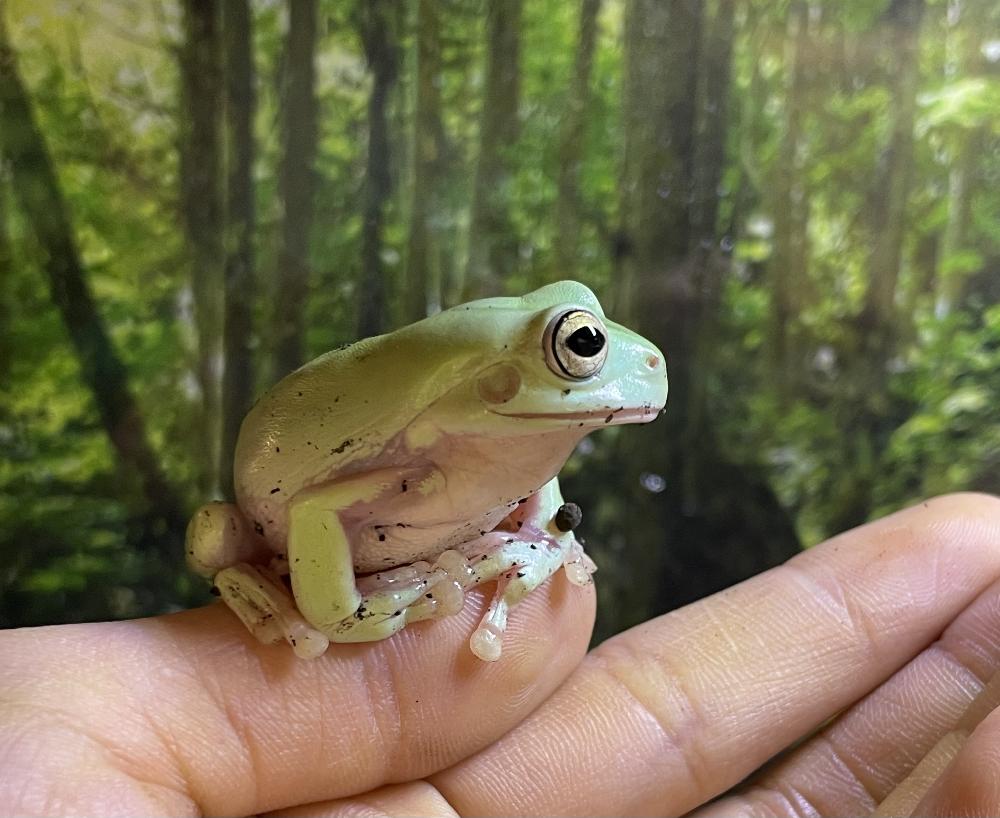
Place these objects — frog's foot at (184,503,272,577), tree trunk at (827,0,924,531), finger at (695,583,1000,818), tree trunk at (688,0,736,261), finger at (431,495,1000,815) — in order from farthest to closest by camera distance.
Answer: tree trunk at (827,0,924,531) → tree trunk at (688,0,736,261) → finger at (695,583,1000,818) → finger at (431,495,1000,815) → frog's foot at (184,503,272,577)

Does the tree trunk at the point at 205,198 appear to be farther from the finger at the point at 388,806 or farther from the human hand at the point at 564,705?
the finger at the point at 388,806

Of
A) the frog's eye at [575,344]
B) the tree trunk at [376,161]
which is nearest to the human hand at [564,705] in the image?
the frog's eye at [575,344]

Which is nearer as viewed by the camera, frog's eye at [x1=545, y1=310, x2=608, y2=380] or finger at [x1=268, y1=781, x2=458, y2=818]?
frog's eye at [x1=545, y1=310, x2=608, y2=380]

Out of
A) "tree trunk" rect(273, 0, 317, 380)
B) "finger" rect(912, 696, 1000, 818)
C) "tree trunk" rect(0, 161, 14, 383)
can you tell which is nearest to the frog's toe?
"finger" rect(912, 696, 1000, 818)

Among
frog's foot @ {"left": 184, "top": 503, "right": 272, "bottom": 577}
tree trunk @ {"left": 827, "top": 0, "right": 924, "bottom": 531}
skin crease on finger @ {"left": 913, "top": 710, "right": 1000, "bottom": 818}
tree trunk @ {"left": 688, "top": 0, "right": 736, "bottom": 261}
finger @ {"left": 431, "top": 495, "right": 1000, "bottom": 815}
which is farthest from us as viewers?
tree trunk @ {"left": 827, "top": 0, "right": 924, "bottom": 531}

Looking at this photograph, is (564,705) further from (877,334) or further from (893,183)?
(893,183)

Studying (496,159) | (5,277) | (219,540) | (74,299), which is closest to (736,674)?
(219,540)

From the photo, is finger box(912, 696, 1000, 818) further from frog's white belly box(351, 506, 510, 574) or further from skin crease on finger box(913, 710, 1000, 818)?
frog's white belly box(351, 506, 510, 574)
